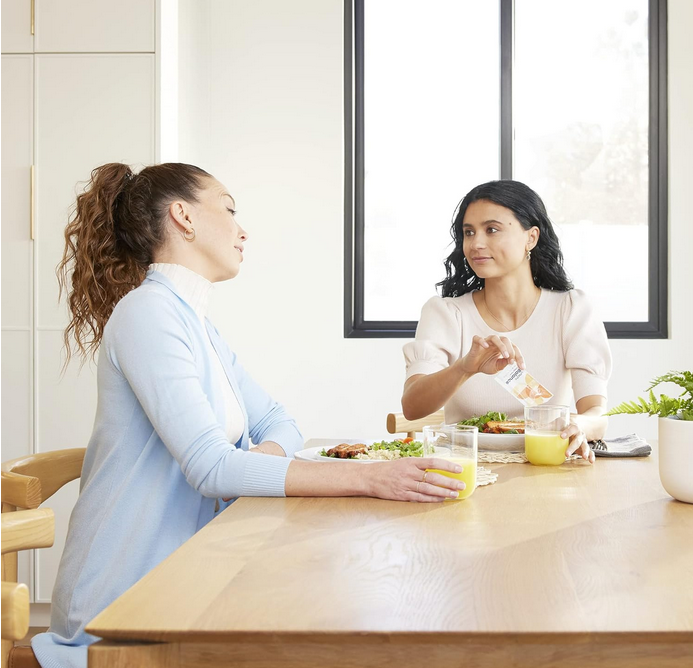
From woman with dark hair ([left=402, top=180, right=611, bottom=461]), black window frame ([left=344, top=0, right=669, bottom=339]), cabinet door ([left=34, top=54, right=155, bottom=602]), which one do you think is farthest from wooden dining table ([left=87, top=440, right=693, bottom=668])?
black window frame ([left=344, top=0, right=669, bottom=339])

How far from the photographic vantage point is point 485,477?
4.76ft

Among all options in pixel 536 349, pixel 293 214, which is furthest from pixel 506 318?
pixel 293 214

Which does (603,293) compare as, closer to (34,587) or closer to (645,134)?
(645,134)

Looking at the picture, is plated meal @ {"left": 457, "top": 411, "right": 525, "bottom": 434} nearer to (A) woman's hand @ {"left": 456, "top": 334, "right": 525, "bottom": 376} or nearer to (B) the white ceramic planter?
(A) woman's hand @ {"left": 456, "top": 334, "right": 525, "bottom": 376}

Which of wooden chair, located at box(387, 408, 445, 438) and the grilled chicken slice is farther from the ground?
the grilled chicken slice

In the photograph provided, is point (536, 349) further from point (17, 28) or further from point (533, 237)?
point (17, 28)

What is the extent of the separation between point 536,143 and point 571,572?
3.29 metres

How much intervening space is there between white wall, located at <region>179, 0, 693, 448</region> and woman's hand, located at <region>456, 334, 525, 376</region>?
1.95 metres

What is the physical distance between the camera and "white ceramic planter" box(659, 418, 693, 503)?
1220 mm

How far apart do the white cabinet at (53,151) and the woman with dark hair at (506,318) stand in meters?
1.29

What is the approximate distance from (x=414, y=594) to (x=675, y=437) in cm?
64

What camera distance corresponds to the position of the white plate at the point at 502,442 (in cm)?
175

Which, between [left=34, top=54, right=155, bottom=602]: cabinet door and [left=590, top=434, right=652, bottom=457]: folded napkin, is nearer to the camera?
[left=590, top=434, right=652, bottom=457]: folded napkin

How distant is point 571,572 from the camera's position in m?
0.86
